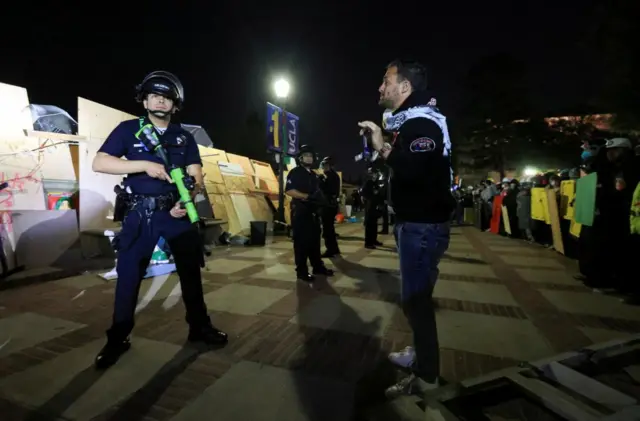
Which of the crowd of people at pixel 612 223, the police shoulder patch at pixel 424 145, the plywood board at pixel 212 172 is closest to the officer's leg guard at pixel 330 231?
the crowd of people at pixel 612 223

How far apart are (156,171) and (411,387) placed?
2281 millimetres

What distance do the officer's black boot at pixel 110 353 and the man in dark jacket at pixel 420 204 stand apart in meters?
2.02

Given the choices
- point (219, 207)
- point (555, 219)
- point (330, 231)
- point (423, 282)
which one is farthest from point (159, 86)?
point (555, 219)

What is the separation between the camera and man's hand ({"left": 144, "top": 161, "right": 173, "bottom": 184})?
254 cm

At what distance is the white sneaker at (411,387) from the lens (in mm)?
2045

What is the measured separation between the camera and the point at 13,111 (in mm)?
6234

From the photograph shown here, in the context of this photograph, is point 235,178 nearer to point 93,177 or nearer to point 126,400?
point 93,177

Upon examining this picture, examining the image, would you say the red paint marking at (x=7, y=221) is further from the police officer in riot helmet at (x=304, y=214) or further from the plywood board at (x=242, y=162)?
the plywood board at (x=242, y=162)

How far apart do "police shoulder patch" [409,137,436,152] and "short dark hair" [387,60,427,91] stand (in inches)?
18.6

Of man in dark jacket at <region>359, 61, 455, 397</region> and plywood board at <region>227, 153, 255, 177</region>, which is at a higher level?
plywood board at <region>227, 153, 255, 177</region>

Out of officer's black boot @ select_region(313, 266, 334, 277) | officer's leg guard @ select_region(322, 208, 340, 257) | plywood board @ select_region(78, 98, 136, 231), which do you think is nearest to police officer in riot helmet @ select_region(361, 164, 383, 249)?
officer's leg guard @ select_region(322, 208, 340, 257)

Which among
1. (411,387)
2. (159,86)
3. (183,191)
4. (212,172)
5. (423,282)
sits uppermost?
(159,86)

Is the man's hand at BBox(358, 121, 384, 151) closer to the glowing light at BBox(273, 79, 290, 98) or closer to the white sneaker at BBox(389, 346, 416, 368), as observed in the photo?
the white sneaker at BBox(389, 346, 416, 368)

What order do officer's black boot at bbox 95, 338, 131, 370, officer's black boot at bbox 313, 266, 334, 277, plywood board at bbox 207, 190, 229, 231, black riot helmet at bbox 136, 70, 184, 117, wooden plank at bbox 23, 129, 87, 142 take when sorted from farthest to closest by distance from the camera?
plywood board at bbox 207, 190, 229, 231 < wooden plank at bbox 23, 129, 87, 142 < officer's black boot at bbox 313, 266, 334, 277 < black riot helmet at bbox 136, 70, 184, 117 < officer's black boot at bbox 95, 338, 131, 370
